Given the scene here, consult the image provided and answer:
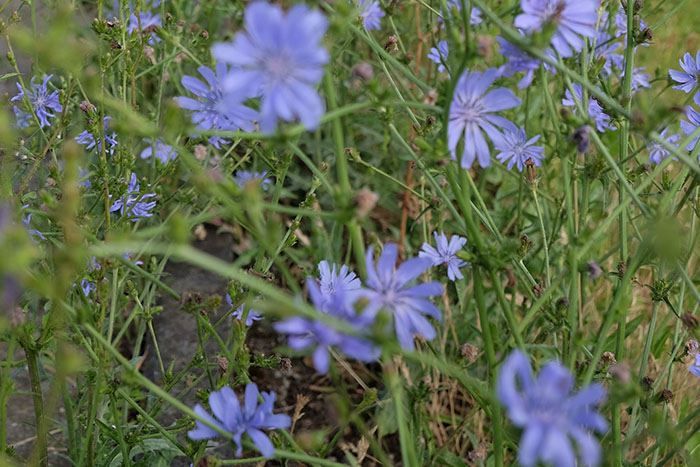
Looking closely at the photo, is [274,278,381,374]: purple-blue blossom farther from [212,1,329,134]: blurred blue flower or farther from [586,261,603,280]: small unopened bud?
[586,261,603,280]: small unopened bud

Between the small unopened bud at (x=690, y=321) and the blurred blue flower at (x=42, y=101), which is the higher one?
the blurred blue flower at (x=42, y=101)

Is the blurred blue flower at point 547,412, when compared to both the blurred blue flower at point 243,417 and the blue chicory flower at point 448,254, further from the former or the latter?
the blue chicory flower at point 448,254

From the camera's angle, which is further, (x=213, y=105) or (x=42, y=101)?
(x=42, y=101)

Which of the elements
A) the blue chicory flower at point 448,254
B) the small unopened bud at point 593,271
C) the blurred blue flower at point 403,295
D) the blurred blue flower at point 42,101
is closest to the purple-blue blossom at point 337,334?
the blurred blue flower at point 403,295

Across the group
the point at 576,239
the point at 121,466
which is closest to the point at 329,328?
the point at 576,239

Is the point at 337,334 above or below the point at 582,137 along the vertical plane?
below

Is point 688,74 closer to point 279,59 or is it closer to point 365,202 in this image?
point 365,202

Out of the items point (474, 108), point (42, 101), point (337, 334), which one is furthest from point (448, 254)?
point (42, 101)

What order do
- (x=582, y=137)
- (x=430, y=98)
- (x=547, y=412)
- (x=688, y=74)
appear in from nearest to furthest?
(x=547, y=412) < (x=430, y=98) < (x=582, y=137) < (x=688, y=74)
